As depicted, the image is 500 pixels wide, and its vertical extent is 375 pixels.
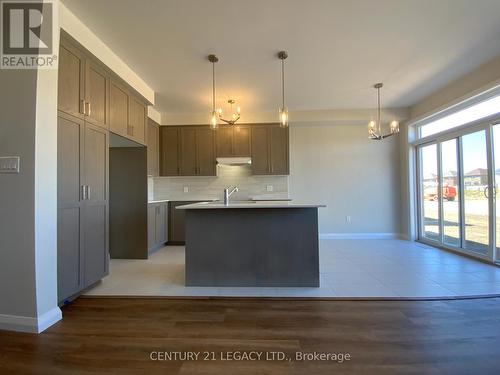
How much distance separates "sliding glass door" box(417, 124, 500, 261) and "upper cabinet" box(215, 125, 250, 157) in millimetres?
3490

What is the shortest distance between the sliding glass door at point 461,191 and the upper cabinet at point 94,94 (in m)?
4.97

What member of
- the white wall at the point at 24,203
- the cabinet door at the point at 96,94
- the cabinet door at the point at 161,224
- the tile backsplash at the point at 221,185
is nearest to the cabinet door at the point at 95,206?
the cabinet door at the point at 96,94

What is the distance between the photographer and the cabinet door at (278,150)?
205 inches

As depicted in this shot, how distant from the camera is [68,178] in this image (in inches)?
91.7

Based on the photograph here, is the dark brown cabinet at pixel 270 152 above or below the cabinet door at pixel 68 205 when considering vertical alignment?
above

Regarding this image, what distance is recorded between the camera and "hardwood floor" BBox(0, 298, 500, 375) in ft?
5.09

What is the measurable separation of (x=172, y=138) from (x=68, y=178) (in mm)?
3114

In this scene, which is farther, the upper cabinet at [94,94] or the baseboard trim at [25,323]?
the upper cabinet at [94,94]

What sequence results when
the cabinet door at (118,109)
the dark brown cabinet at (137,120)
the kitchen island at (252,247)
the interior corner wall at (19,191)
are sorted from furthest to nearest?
the dark brown cabinet at (137,120)
the cabinet door at (118,109)
the kitchen island at (252,247)
the interior corner wall at (19,191)

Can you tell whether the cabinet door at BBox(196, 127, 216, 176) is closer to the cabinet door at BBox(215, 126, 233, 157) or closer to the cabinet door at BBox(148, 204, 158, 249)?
the cabinet door at BBox(215, 126, 233, 157)

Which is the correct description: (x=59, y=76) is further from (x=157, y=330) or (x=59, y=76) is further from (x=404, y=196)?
(x=404, y=196)

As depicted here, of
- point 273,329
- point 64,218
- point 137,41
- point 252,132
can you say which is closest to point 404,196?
point 252,132

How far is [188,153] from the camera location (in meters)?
5.28

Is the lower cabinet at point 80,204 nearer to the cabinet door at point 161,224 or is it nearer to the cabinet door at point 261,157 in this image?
the cabinet door at point 161,224
